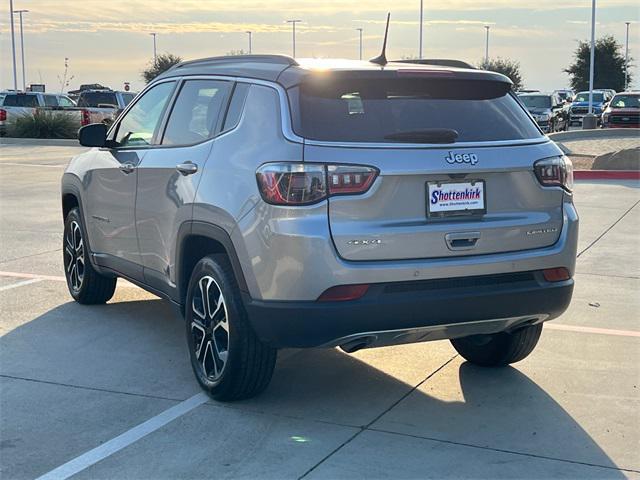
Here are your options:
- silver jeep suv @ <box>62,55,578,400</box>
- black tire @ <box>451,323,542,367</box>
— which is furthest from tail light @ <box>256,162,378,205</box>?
black tire @ <box>451,323,542,367</box>

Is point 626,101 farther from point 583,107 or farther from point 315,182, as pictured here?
point 315,182

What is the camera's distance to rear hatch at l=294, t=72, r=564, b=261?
4312 mm

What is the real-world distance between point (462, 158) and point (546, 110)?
29.0 m

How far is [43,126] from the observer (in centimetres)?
3081

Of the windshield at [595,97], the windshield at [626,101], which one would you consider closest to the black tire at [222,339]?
the windshield at [626,101]

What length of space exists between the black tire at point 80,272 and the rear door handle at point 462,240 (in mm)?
3372

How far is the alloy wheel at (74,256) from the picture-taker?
23.3 ft

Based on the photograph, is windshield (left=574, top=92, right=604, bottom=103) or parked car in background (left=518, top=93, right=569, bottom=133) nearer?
parked car in background (left=518, top=93, right=569, bottom=133)

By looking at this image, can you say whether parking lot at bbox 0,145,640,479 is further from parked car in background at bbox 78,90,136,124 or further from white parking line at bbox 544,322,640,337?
parked car in background at bbox 78,90,136,124

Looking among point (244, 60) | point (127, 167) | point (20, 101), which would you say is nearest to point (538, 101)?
point (20, 101)

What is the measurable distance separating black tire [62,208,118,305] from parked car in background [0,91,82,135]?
25.7 metres

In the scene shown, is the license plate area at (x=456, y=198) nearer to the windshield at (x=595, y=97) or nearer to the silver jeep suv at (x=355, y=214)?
the silver jeep suv at (x=355, y=214)

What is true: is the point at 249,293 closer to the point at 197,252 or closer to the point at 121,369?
the point at 197,252

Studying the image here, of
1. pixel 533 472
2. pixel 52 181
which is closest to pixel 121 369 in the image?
pixel 533 472
